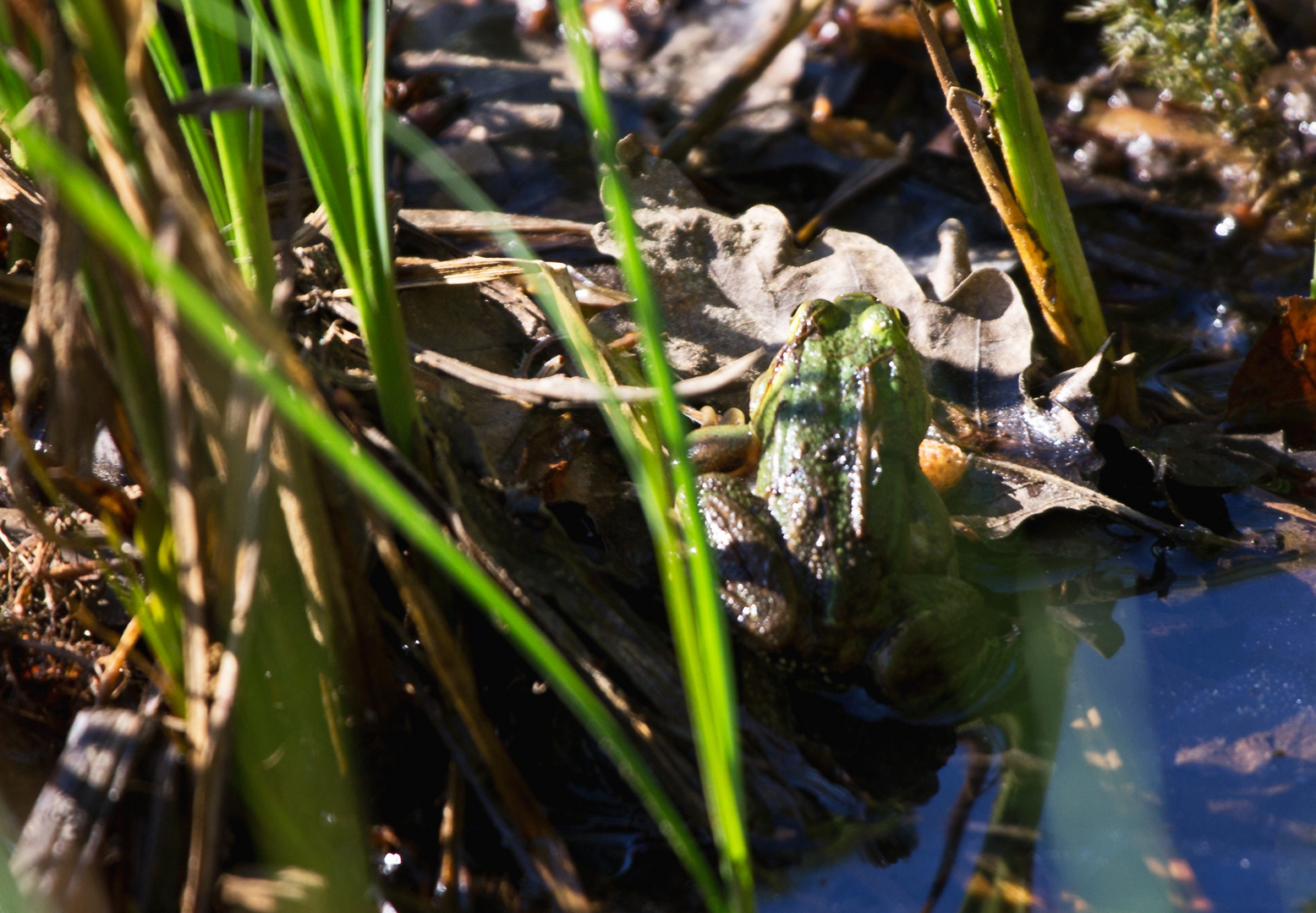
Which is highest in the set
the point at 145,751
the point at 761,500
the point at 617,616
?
the point at 761,500

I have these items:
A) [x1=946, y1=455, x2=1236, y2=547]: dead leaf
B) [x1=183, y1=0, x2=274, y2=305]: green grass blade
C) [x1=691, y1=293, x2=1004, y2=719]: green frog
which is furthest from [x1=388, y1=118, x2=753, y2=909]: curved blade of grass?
[x1=946, y1=455, x2=1236, y2=547]: dead leaf

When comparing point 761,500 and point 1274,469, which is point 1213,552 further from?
point 761,500

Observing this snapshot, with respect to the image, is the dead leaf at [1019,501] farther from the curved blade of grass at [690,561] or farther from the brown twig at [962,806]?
the curved blade of grass at [690,561]

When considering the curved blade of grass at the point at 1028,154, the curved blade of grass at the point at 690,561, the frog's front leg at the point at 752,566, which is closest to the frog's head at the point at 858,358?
the frog's front leg at the point at 752,566

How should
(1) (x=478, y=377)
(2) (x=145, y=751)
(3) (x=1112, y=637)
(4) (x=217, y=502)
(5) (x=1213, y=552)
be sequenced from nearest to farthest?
(4) (x=217, y=502)
(2) (x=145, y=751)
(1) (x=478, y=377)
(3) (x=1112, y=637)
(5) (x=1213, y=552)

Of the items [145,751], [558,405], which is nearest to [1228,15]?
[558,405]

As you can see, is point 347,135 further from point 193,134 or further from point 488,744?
point 488,744
